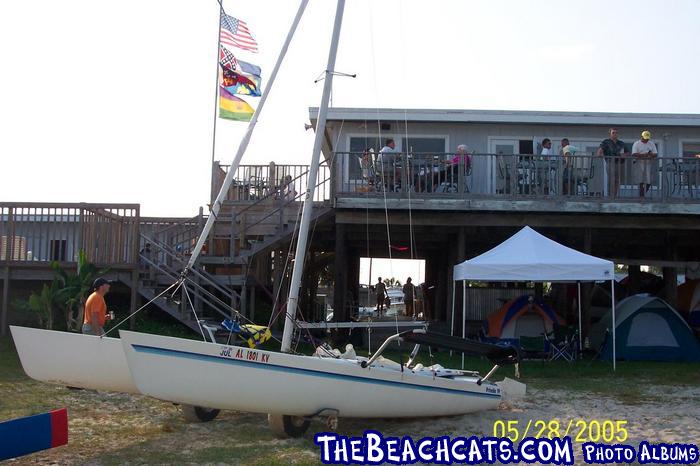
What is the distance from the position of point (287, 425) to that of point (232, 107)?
11.8m

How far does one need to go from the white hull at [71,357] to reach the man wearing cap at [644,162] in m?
11.2

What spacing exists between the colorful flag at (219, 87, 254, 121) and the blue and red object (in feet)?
40.3

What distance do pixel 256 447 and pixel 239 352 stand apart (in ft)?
3.62

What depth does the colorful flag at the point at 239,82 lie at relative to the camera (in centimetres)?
1880

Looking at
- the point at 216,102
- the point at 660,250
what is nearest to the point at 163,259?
the point at 216,102

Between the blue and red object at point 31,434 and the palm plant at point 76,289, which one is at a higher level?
the palm plant at point 76,289

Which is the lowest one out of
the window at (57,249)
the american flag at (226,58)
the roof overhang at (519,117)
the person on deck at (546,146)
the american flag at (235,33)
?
the window at (57,249)

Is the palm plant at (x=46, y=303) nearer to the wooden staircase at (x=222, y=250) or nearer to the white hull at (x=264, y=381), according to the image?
the wooden staircase at (x=222, y=250)

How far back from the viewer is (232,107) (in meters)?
18.8

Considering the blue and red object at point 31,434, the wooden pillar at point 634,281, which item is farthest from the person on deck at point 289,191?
the wooden pillar at point 634,281

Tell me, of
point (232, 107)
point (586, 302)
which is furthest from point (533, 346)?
point (232, 107)

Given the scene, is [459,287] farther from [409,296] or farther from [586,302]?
[409,296]

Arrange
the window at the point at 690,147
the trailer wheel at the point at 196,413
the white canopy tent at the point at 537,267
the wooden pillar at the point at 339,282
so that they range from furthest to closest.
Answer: the window at the point at 690,147 → the wooden pillar at the point at 339,282 → the white canopy tent at the point at 537,267 → the trailer wheel at the point at 196,413

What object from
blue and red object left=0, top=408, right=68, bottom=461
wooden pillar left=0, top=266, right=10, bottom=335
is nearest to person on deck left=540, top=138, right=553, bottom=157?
wooden pillar left=0, top=266, right=10, bottom=335
